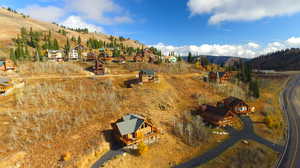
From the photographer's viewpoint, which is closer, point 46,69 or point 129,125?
point 129,125

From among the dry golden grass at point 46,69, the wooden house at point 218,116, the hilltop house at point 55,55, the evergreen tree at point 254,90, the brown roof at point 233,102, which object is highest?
the hilltop house at point 55,55

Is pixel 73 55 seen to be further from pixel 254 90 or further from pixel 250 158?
pixel 254 90

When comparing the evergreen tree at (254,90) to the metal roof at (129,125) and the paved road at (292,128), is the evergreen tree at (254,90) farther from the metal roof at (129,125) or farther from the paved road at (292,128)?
the metal roof at (129,125)

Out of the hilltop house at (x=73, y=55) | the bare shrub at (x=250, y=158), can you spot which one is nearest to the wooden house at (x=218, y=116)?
the bare shrub at (x=250, y=158)

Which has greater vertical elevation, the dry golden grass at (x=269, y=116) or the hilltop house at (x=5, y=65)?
the hilltop house at (x=5, y=65)

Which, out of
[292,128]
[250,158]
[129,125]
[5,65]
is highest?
[5,65]

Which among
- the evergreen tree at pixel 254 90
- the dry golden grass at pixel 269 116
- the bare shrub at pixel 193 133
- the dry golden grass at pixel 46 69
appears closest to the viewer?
the bare shrub at pixel 193 133

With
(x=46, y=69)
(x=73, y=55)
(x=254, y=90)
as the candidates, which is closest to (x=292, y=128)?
(x=254, y=90)
